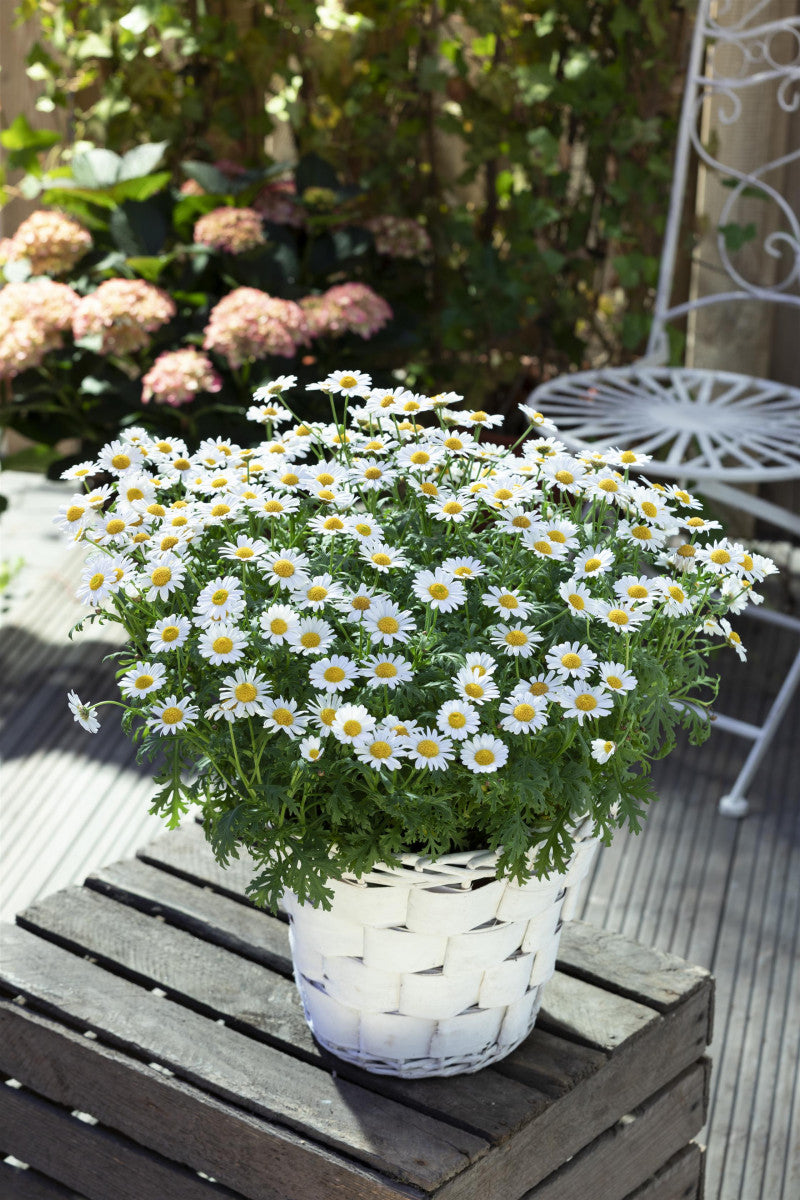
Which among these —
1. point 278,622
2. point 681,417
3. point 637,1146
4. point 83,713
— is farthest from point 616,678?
point 681,417

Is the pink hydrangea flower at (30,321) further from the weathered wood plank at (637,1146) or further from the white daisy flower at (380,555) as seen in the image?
the weathered wood plank at (637,1146)

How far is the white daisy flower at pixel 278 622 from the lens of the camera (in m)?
0.95

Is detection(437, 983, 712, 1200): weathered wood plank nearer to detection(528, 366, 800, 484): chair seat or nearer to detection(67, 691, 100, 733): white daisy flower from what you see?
detection(67, 691, 100, 733): white daisy flower

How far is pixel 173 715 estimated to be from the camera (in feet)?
3.08

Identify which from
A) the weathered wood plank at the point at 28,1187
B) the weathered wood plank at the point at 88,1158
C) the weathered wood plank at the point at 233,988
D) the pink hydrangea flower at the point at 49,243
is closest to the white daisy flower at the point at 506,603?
the weathered wood plank at the point at 233,988

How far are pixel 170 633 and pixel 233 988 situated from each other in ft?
1.36

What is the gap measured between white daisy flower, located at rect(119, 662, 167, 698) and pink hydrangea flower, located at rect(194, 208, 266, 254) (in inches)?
66.9

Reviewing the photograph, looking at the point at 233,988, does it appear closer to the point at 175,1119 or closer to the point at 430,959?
the point at 175,1119

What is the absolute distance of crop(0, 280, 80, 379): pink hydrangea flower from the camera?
241 centimetres

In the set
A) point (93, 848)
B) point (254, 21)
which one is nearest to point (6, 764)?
point (93, 848)

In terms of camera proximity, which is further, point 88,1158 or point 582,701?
point 88,1158

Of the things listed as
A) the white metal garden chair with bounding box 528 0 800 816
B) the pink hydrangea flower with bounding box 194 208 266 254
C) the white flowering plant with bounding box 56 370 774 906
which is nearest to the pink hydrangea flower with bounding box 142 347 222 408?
the pink hydrangea flower with bounding box 194 208 266 254

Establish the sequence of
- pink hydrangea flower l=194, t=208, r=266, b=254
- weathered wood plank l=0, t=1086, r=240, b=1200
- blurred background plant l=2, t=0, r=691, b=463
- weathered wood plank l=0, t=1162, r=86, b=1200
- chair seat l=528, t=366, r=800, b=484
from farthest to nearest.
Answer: blurred background plant l=2, t=0, r=691, b=463 < pink hydrangea flower l=194, t=208, r=266, b=254 < chair seat l=528, t=366, r=800, b=484 < weathered wood plank l=0, t=1162, r=86, b=1200 < weathered wood plank l=0, t=1086, r=240, b=1200

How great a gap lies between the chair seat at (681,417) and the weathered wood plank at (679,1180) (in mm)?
1012
